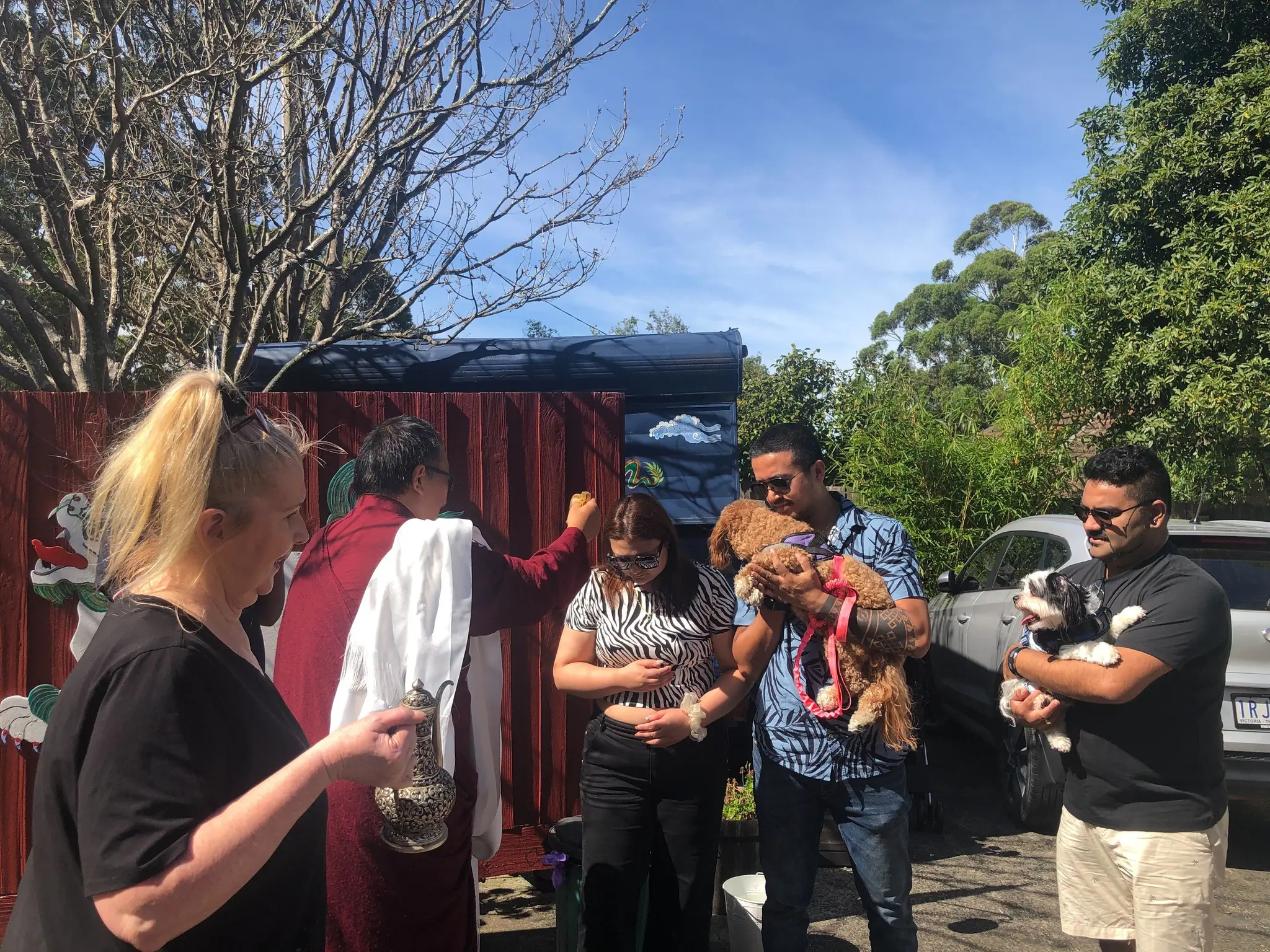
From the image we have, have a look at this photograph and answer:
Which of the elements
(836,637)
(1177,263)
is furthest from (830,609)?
(1177,263)

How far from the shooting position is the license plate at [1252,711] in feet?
13.5

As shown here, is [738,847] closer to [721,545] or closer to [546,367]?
[721,545]

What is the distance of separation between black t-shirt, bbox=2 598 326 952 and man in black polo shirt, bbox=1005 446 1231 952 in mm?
2188

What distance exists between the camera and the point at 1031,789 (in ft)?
16.0

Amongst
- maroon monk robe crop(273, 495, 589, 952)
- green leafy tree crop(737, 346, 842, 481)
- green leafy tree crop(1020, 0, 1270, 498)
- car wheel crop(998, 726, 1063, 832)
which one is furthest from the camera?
green leafy tree crop(737, 346, 842, 481)

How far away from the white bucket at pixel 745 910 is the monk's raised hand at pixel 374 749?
217 centimetres

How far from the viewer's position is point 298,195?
241 inches

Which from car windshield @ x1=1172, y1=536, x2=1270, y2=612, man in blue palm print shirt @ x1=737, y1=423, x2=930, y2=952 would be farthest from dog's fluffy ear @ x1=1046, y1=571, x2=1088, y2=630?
car windshield @ x1=1172, y1=536, x2=1270, y2=612

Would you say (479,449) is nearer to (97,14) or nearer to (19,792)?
(19,792)

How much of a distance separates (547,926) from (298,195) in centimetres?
540

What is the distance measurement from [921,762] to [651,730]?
162cm

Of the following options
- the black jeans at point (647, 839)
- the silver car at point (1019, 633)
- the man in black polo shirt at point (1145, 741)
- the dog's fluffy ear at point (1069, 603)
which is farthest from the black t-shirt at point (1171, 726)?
the silver car at point (1019, 633)

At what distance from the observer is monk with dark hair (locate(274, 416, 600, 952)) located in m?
2.03

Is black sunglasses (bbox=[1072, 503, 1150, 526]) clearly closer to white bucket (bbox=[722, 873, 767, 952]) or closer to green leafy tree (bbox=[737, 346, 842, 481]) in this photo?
white bucket (bbox=[722, 873, 767, 952])
